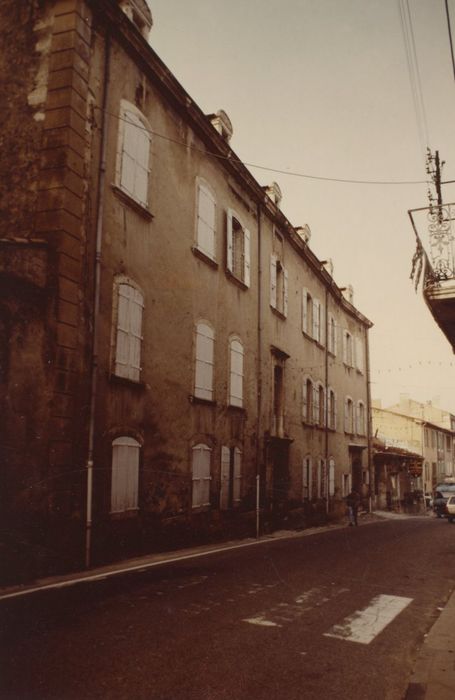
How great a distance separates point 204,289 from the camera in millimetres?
15578

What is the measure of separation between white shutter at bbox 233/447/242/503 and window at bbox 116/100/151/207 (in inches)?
304

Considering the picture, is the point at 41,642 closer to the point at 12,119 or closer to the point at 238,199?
the point at 12,119

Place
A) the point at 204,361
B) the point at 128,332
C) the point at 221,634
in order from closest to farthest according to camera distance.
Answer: the point at 221,634
the point at 128,332
the point at 204,361

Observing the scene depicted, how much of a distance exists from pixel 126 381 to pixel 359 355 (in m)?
23.1

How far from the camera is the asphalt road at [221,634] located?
4.64m

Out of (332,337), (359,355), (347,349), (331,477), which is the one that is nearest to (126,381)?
(331,477)

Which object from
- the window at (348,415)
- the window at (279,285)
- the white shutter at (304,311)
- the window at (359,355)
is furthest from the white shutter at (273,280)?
the window at (359,355)

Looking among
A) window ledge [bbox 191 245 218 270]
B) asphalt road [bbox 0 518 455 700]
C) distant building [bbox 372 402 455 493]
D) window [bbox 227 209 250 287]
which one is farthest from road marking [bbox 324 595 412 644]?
distant building [bbox 372 402 455 493]

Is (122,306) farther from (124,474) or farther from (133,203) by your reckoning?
(124,474)

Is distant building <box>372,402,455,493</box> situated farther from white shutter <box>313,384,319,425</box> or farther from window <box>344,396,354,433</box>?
white shutter <box>313,384,319,425</box>

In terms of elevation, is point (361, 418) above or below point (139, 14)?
below

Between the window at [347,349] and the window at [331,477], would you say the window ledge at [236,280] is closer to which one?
the window at [331,477]

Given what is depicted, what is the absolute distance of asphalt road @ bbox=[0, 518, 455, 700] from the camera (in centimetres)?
464

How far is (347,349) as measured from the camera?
3070 centimetres
